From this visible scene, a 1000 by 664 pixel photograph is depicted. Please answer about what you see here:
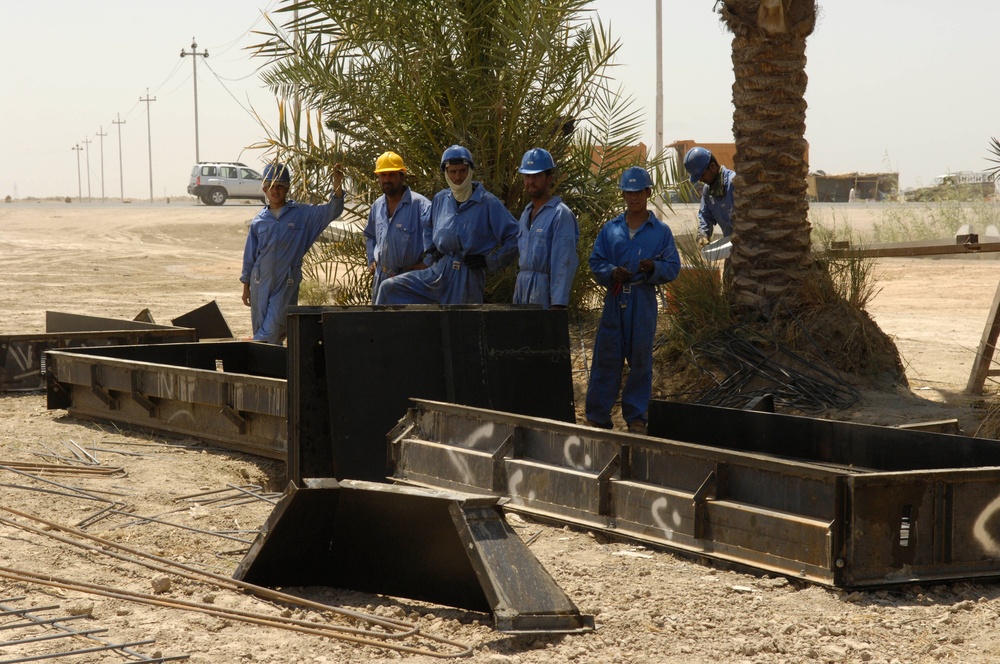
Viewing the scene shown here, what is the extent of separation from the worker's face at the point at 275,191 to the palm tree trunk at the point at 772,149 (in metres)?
3.74

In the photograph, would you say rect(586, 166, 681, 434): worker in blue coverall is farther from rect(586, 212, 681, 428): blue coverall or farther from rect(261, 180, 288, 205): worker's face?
rect(261, 180, 288, 205): worker's face

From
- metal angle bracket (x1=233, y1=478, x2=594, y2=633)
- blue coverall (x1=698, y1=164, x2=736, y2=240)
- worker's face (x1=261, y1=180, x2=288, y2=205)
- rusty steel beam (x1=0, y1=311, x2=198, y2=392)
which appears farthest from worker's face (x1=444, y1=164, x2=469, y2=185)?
metal angle bracket (x1=233, y1=478, x2=594, y2=633)

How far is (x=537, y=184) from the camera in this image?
728 centimetres

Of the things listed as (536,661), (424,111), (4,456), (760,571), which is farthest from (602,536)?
(424,111)

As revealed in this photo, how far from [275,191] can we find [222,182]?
37.7 metres

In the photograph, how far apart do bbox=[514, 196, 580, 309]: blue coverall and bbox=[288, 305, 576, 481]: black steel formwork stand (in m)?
0.63

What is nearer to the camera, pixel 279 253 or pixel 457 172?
pixel 457 172

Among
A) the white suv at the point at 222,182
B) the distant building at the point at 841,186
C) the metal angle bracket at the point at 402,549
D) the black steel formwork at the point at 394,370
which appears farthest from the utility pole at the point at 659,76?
the metal angle bracket at the point at 402,549

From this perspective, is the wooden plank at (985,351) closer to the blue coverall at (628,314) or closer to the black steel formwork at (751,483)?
the blue coverall at (628,314)

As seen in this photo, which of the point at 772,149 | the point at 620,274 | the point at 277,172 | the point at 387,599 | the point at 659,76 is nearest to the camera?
→ the point at 387,599

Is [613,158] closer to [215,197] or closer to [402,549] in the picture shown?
[402,549]

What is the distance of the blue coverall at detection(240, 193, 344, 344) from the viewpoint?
9.03 meters

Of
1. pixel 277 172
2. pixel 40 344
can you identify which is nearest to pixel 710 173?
pixel 277 172

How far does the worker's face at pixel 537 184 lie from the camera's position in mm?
7277
